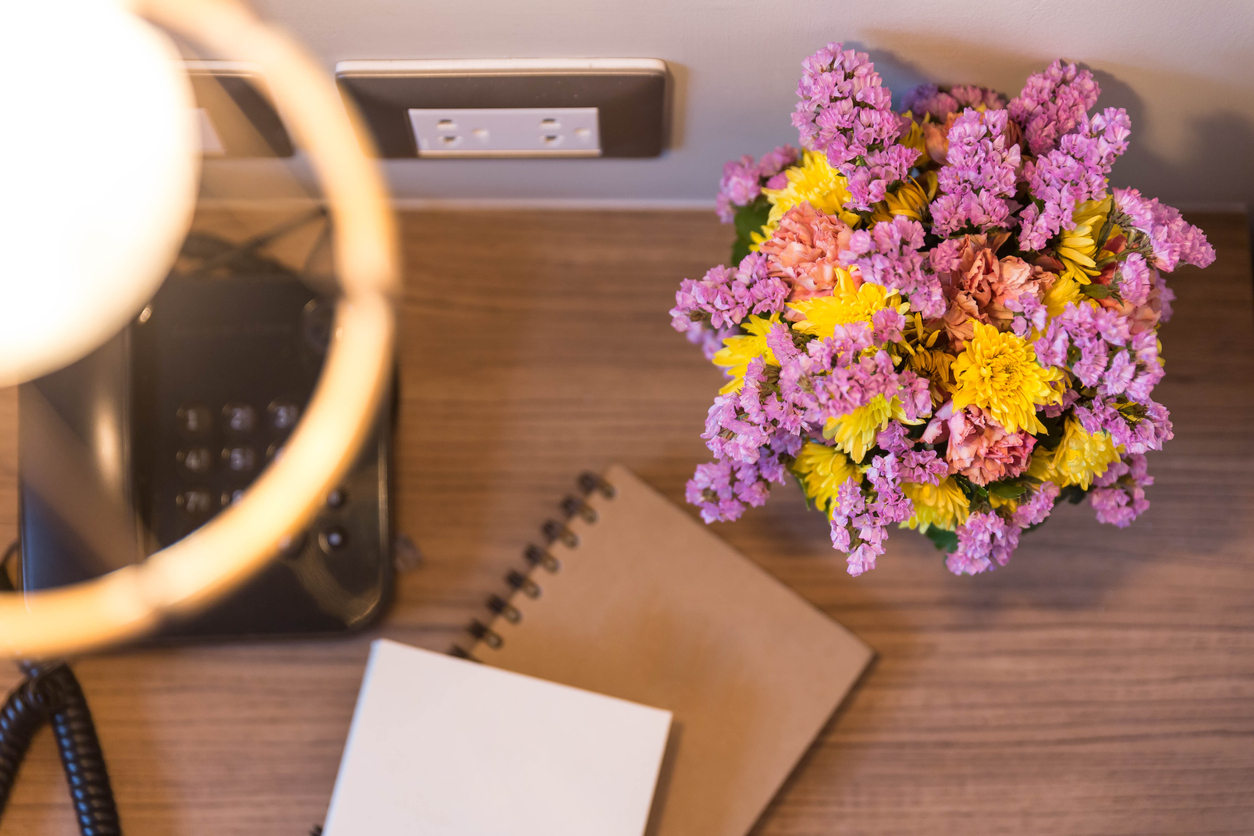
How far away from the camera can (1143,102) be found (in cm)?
58

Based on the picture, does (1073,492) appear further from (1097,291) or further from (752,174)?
(752,174)

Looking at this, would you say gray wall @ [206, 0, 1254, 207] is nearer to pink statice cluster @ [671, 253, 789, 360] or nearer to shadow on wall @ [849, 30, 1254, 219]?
shadow on wall @ [849, 30, 1254, 219]

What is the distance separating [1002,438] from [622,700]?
32cm

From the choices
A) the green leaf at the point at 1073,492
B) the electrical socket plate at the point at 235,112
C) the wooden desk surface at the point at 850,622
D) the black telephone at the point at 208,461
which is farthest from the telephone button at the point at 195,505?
the green leaf at the point at 1073,492

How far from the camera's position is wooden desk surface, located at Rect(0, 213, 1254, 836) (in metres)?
0.60

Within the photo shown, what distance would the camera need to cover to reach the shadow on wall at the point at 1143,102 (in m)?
0.54

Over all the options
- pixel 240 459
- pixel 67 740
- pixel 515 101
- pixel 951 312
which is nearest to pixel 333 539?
pixel 240 459

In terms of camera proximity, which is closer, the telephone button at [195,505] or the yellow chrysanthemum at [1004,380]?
the yellow chrysanthemum at [1004,380]

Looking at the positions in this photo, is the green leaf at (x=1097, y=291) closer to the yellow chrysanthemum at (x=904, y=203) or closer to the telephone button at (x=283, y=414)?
the yellow chrysanthemum at (x=904, y=203)

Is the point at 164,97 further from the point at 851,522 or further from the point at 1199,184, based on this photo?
the point at 1199,184

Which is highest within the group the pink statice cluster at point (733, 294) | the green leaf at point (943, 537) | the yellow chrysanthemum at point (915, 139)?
the yellow chrysanthemum at point (915, 139)

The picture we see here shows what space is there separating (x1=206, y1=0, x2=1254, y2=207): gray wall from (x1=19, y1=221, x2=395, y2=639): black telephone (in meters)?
0.20

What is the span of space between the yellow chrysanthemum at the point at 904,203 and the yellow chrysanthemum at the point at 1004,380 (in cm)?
8

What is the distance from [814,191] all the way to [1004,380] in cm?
15
